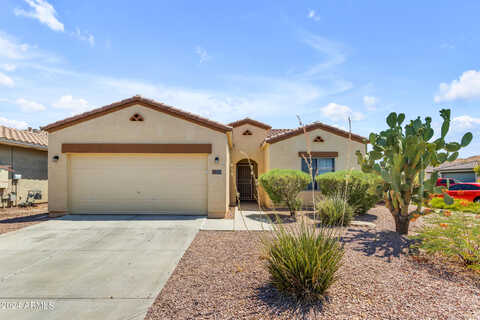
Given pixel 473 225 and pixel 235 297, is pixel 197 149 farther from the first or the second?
pixel 473 225

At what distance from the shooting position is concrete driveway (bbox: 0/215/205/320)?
3.71 m

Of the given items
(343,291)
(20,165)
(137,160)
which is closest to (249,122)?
(137,160)

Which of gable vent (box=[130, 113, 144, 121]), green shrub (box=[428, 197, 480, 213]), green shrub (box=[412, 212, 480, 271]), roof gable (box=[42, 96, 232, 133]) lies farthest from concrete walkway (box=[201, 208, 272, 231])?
green shrub (box=[428, 197, 480, 213])

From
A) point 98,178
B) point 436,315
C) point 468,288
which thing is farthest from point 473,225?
point 98,178

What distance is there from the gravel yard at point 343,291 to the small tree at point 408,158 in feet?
5.96

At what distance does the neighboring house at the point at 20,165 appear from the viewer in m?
12.6

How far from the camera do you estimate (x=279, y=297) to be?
142 inches

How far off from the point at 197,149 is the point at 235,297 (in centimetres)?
725

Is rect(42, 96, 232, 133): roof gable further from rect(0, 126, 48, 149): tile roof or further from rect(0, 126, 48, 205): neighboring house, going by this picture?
rect(0, 126, 48, 205): neighboring house

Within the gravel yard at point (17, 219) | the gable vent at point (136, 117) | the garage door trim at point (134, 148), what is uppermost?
the gable vent at point (136, 117)

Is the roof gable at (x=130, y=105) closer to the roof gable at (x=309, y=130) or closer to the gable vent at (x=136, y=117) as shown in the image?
the gable vent at (x=136, y=117)

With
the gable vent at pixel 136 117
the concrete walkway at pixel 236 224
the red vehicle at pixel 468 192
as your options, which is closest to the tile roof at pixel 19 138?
the gable vent at pixel 136 117

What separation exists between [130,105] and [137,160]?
7.21 ft

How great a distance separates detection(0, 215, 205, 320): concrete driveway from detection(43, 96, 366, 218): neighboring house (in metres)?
1.68
